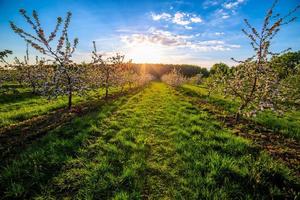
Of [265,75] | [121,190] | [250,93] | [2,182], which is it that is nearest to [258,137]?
[250,93]

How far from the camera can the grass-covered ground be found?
4301 millimetres

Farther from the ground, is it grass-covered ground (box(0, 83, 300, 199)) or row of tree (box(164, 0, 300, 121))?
row of tree (box(164, 0, 300, 121))

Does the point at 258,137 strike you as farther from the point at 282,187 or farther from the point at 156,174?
the point at 156,174

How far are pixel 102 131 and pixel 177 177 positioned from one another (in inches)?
176

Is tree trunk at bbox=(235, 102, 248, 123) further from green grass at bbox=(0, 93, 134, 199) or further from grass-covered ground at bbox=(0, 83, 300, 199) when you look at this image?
green grass at bbox=(0, 93, 134, 199)

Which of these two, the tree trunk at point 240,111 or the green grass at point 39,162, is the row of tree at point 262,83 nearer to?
the tree trunk at point 240,111

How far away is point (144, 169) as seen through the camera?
5316 mm

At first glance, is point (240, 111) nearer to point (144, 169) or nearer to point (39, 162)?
point (144, 169)

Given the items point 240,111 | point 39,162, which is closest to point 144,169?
point 39,162

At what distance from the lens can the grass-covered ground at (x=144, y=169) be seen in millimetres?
4301

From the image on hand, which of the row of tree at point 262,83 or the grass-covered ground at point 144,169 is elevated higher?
the row of tree at point 262,83

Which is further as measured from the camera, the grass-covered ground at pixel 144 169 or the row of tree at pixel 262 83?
the row of tree at pixel 262 83

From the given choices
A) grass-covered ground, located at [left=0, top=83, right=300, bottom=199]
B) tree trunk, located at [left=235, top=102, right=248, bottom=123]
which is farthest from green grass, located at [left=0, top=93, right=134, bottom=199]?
tree trunk, located at [left=235, top=102, right=248, bottom=123]

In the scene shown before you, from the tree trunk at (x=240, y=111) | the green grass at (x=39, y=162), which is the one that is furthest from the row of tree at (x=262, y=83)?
the green grass at (x=39, y=162)
